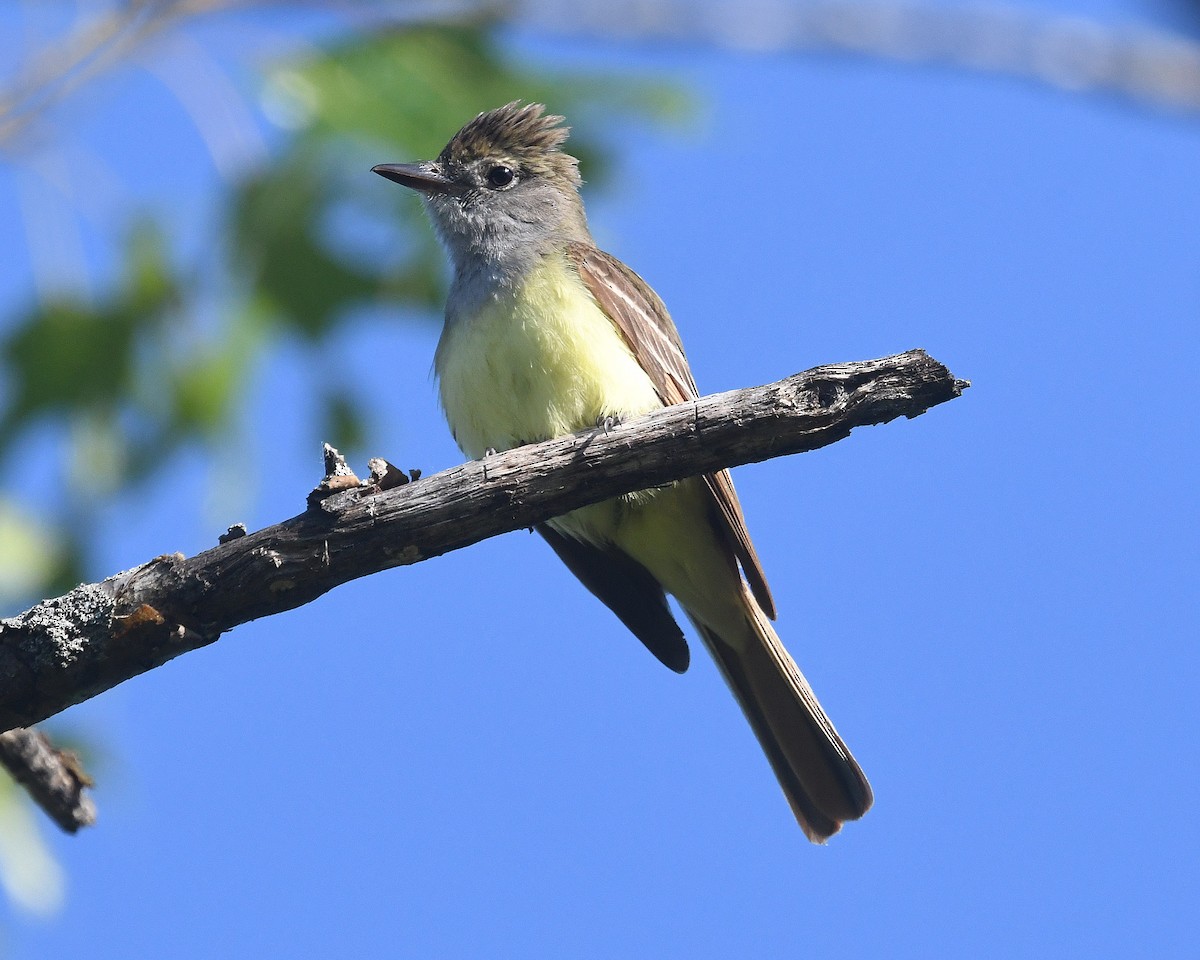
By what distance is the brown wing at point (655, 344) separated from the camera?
5691 millimetres

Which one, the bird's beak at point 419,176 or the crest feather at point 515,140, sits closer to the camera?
the bird's beak at point 419,176

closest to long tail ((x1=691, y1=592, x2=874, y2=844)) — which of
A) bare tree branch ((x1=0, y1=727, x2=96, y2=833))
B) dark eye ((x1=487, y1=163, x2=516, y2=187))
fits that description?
dark eye ((x1=487, y1=163, x2=516, y2=187))

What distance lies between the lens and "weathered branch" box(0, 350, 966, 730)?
4.14 meters

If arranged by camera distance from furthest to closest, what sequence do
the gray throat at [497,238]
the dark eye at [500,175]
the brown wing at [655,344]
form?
the dark eye at [500,175], the gray throat at [497,238], the brown wing at [655,344]

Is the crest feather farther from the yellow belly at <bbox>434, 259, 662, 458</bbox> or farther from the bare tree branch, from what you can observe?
the bare tree branch

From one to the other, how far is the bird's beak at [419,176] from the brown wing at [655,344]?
95 cm

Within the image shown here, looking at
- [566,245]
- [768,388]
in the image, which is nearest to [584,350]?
[566,245]

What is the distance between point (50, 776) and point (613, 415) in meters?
2.41

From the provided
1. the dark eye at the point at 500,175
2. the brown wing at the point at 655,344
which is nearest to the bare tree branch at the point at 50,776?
the brown wing at the point at 655,344

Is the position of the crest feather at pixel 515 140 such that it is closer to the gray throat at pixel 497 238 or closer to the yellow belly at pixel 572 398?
the gray throat at pixel 497 238

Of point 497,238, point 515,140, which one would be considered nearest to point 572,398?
point 497,238

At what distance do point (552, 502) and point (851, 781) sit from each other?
7.95 feet

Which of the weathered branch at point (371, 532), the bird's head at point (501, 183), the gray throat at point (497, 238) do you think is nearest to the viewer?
the weathered branch at point (371, 532)

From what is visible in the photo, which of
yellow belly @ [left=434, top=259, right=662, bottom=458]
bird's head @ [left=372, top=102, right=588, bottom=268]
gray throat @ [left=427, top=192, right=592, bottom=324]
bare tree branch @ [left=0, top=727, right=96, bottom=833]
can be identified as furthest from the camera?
bird's head @ [left=372, top=102, right=588, bottom=268]
